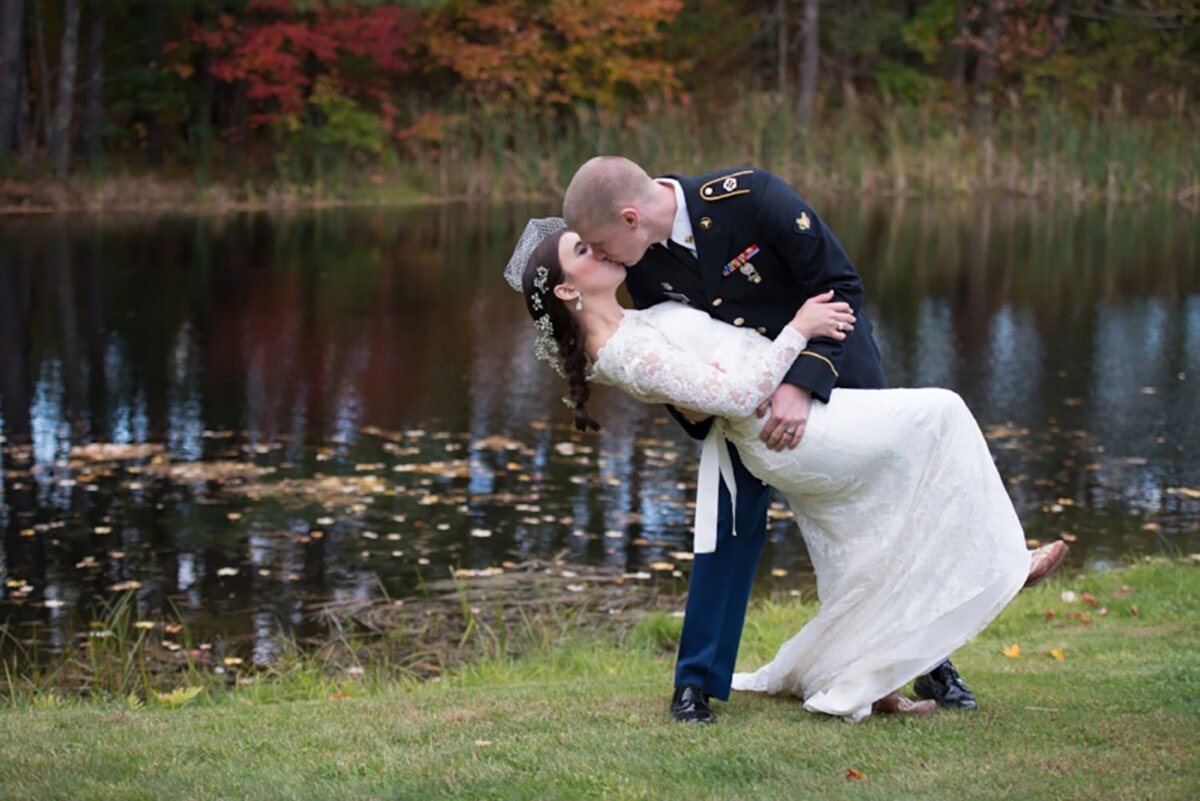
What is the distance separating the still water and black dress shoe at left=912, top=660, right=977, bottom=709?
3.48 m

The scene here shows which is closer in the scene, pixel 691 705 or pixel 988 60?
pixel 691 705

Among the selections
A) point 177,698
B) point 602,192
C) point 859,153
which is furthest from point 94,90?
point 602,192

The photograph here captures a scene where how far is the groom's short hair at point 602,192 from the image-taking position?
413 cm

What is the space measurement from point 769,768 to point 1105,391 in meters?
9.89

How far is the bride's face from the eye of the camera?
4355 millimetres

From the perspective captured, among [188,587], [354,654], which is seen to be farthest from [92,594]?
[354,654]

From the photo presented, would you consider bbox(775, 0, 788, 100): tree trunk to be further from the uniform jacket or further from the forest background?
the uniform jacket

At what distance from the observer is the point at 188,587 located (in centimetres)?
804

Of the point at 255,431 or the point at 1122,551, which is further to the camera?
the point at 255,431

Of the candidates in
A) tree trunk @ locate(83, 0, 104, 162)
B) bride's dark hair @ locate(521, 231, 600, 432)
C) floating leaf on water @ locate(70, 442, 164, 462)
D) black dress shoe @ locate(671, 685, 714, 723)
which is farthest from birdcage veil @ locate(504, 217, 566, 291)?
tree trunk @ locate(83, 0, 104, 162)

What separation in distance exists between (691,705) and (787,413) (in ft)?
2.80

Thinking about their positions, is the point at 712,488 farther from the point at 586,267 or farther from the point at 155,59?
the point at 155,59

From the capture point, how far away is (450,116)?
3058 centimetres

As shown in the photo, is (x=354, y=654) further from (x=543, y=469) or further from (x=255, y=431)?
(x=255, y=431)
